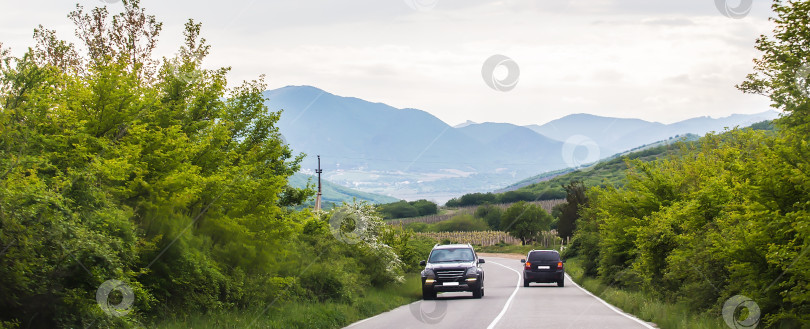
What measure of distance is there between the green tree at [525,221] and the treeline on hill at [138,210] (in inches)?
3485

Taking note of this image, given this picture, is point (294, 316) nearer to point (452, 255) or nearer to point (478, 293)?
point (478, 293)

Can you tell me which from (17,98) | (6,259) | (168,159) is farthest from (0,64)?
(6,259)

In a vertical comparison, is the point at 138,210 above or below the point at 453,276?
above

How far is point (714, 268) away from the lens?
1773 cm

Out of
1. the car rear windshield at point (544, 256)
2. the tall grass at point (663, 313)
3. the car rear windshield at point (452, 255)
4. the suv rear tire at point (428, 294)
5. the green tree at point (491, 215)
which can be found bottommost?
the suv rear tire at point (428, 294)

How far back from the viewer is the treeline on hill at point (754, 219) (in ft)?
40.9

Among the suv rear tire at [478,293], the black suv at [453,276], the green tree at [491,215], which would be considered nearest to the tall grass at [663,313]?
the suv rear tire at [478,293]

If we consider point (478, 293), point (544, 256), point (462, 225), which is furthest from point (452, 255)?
point (462, 225)

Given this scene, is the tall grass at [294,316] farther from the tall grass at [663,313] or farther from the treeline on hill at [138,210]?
the tall grass at [663,313]

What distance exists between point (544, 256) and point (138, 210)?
81.2ft

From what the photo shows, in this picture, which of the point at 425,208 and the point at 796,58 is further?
the point at 425,208

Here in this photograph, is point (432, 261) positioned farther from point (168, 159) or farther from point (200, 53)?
point (168, 159)

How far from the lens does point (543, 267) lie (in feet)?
120

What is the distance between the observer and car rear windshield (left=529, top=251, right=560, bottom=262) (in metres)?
36.4
